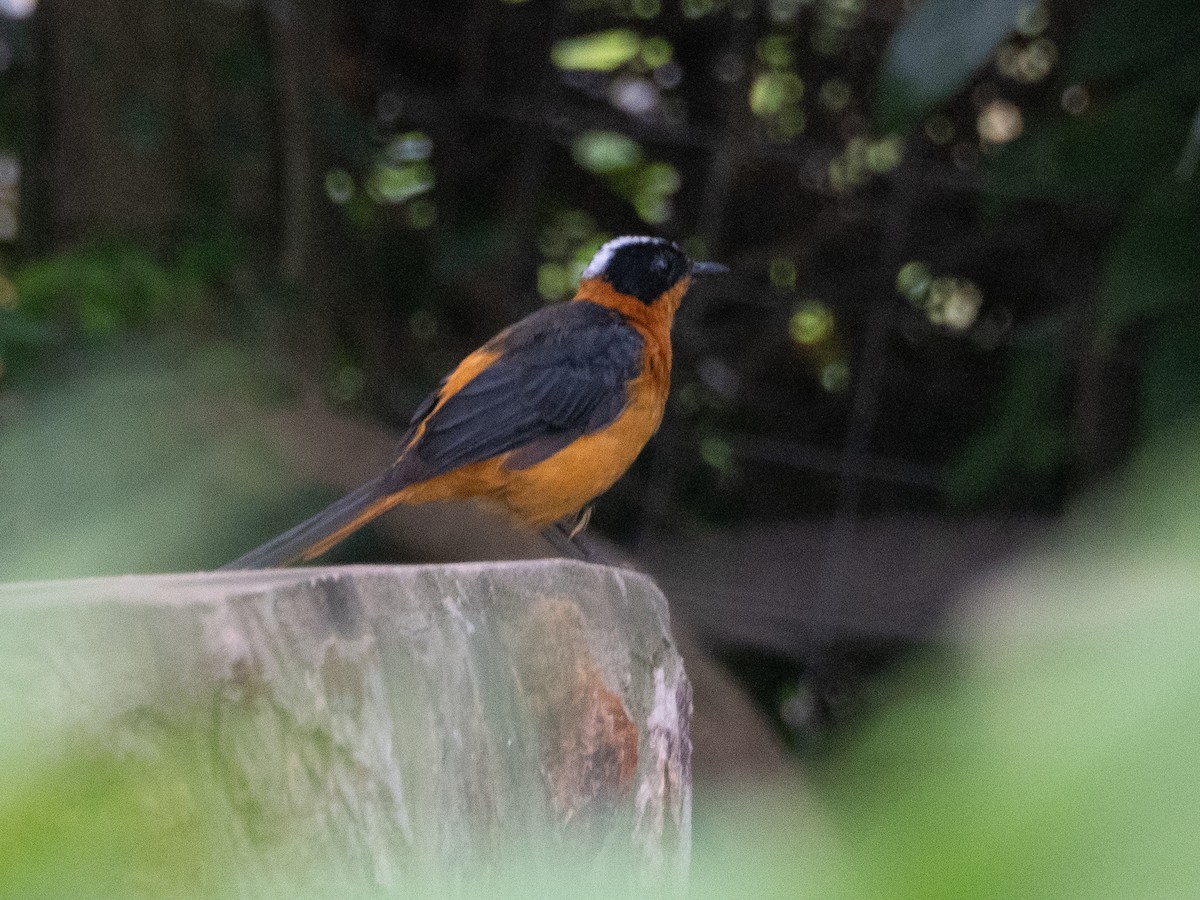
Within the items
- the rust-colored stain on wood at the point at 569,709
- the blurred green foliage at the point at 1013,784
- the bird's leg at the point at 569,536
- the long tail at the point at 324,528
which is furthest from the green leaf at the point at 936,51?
the blurred green foliage at the point at 1013,784

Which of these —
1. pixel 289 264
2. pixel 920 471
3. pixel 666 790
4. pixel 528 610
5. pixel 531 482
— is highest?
pixel 528 610

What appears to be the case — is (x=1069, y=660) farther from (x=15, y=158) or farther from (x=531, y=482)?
(x=15, y=158)

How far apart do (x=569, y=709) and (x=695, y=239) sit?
3787 millimetres

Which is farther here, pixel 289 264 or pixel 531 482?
pixel 289 264

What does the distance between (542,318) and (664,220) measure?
1886mm

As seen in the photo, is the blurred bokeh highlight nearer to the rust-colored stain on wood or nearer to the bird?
the bird

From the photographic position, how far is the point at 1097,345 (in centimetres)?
459

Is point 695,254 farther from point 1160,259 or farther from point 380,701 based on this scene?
point 380,701

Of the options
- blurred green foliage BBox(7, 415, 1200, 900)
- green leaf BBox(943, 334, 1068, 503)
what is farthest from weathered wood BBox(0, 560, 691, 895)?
green leaf BBox(943, 334, 1068, 503)

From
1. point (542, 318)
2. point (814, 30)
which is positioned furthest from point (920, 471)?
point (542, 318)

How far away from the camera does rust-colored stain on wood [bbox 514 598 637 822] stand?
1705 millimetres

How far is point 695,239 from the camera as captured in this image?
5.35 m

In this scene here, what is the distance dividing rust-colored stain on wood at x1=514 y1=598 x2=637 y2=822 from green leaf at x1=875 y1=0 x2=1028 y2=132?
2.01 m

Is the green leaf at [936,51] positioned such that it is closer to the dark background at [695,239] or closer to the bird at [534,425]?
the bird at [534,425]
